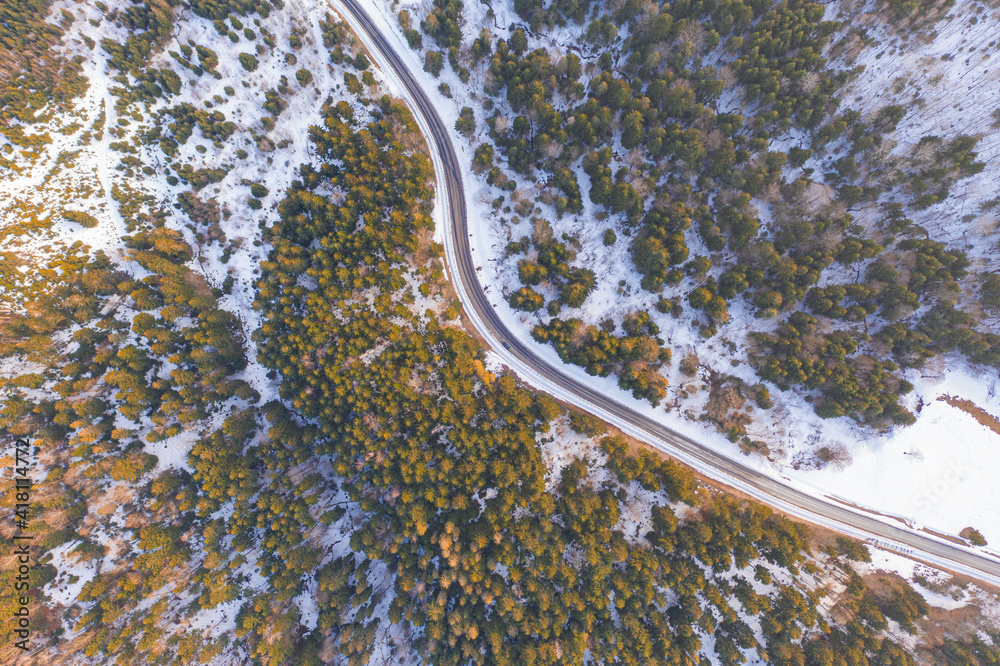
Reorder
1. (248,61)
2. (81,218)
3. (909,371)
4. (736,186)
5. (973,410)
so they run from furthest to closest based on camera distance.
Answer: (248,61), (81,218), (973,410), (909,371), (736,186)

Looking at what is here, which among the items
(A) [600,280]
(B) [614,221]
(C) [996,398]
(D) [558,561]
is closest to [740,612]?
(D) [558,561]

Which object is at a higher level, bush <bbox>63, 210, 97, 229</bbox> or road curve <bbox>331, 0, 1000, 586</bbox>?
road curve <bbox>331, 0, 1000, 586</bbox>

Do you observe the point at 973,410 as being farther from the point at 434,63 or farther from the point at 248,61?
the point at 248,61

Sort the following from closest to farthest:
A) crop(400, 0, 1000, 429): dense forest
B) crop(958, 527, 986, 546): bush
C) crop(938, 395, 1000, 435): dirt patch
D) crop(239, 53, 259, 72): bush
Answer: crop(400, 0, 1000, 429): dense forest < crop(958, 527, 986, 546): bush < crop(938, 395, 1000, 435): dirt patch < crop(239, 53, 259, 72): bush

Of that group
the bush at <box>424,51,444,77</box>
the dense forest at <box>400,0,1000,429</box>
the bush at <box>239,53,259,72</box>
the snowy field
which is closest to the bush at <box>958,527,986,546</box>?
the snowy field

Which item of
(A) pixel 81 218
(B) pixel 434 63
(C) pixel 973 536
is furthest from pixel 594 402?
(A) pixel 81 218

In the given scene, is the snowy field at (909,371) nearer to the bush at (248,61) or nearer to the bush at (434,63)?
the bush at (434,63)

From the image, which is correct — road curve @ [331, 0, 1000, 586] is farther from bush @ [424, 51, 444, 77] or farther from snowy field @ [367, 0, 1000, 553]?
bush @ [424, 51, 444, 77]
